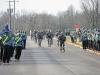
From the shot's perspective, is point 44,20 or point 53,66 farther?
point 44,20

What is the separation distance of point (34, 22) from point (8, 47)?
9100 cm

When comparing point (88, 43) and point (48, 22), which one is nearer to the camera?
point (88, 43)

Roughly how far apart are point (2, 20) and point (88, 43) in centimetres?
7845

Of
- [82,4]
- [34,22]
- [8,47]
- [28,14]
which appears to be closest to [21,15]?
[28,14]

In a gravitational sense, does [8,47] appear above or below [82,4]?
below

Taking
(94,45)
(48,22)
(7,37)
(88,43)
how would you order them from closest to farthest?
(7,37) → (94,45) → (88,43) → (48,22)

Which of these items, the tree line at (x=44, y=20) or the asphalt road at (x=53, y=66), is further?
the tree line at (x=44, y=20)

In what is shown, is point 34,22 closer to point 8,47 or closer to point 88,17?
point 88,17

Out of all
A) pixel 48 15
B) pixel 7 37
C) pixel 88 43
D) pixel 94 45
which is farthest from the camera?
pixel 48 15

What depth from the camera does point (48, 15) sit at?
385ft

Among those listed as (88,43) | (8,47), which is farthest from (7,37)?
(88,43)

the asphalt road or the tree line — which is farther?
the tree line

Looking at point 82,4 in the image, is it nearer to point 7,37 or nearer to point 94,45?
point 94,45

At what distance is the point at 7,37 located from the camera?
19484 millimetres
